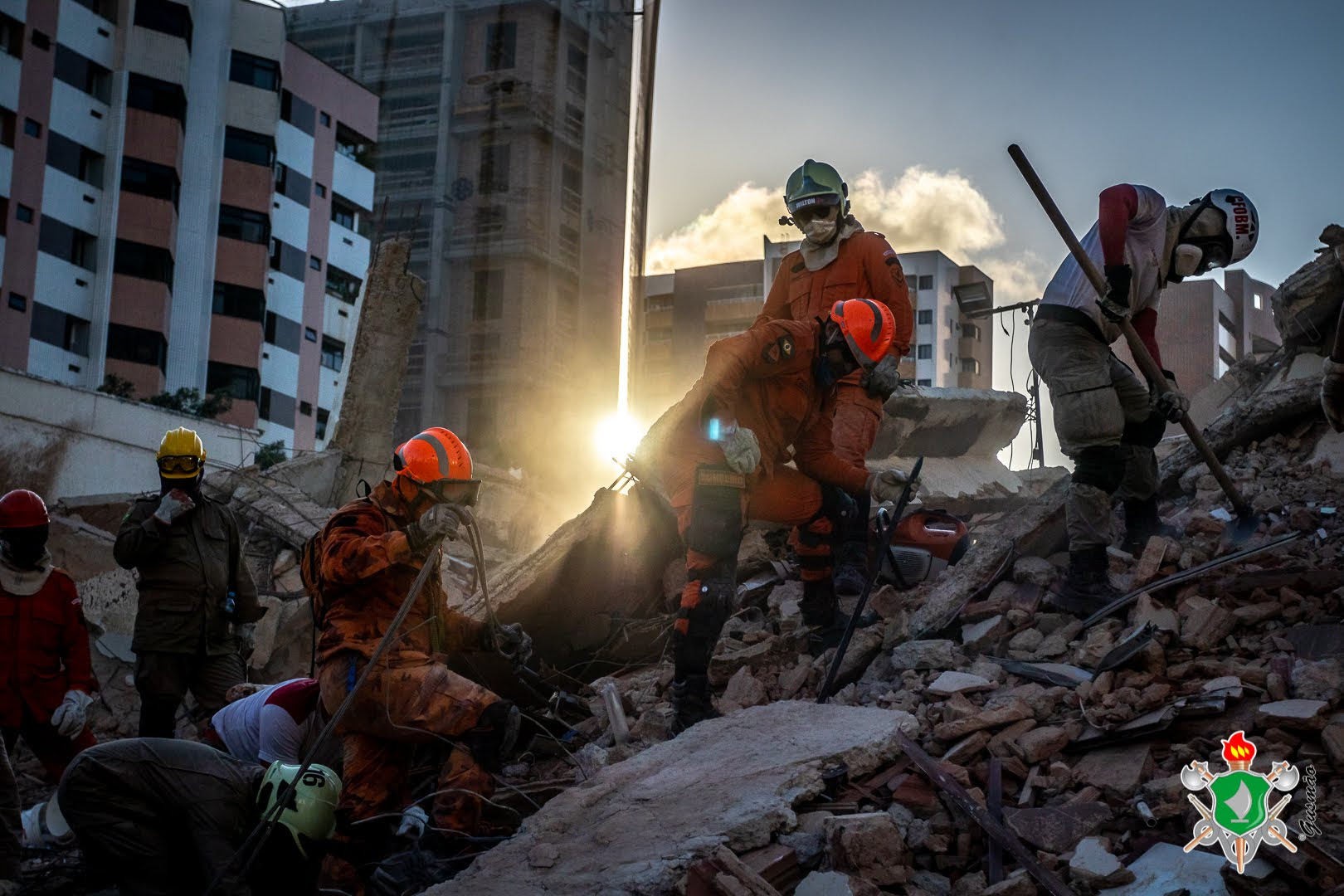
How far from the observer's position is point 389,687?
179 inches

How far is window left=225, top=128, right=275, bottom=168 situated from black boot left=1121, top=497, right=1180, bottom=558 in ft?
97.5

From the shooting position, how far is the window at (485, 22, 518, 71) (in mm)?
33281

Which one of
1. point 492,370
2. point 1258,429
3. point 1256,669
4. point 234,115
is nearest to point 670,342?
point 492,370

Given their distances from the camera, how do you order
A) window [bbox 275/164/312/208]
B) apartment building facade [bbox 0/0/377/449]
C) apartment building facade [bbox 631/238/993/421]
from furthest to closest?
apartment building facade [bbox 631/238/993/421], window [bbox 275/164/312/208], apartment building facade [bbox 0/0/377/449]

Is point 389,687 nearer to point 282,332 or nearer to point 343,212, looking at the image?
point 282,332

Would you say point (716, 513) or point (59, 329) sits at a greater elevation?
point (59, 329)

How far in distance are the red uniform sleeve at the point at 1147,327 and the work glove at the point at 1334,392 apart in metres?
0.78

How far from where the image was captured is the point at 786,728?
14.4 ft

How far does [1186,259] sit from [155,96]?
29.8 meters

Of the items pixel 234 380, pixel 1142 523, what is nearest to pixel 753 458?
pixel 1142 523

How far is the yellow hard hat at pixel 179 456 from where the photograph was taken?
584 centimetres

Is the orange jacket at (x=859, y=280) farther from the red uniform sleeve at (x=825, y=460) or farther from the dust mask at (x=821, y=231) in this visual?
the red uniform sleeve at (x=825, y=460)

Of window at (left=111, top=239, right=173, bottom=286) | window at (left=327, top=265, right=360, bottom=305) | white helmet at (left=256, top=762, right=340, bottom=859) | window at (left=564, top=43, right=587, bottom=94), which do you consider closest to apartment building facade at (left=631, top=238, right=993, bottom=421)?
window at (left=564, top=43, right=587, bottom=94)

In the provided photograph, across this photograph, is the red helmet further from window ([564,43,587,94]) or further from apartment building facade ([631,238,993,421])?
apartment building facade ([631,238,993,421])
